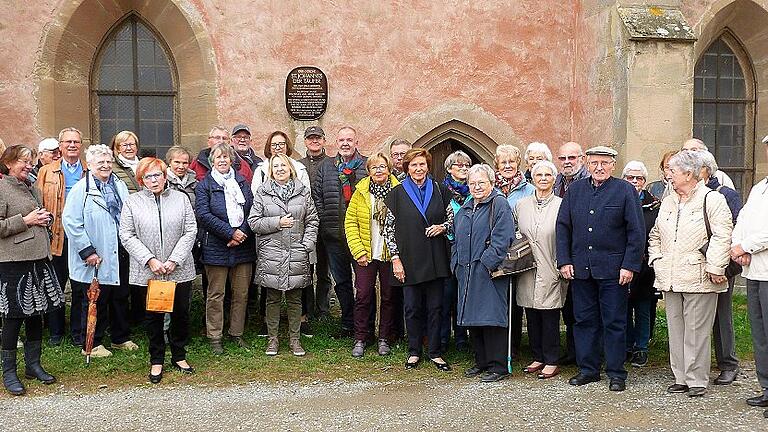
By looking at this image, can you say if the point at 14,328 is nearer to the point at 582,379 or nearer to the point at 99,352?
the point at 99,352

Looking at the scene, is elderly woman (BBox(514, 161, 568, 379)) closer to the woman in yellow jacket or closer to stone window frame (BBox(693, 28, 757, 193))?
the woman in yellow jacket

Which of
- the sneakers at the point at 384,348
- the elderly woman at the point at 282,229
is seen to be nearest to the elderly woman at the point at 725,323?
the sneakers at the point at 384,348

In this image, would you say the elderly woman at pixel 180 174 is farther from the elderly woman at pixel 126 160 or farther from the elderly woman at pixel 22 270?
the elderly woman at pixel 22 270

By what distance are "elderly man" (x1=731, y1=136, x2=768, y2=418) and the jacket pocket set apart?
16.9ft

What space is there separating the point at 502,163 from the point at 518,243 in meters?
0.86

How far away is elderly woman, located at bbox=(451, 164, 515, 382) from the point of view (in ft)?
19.2

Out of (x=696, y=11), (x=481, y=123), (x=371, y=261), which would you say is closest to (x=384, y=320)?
(x=371, y=261)

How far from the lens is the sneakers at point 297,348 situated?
21.7 ft

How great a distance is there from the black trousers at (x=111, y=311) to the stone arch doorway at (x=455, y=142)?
4.59 m

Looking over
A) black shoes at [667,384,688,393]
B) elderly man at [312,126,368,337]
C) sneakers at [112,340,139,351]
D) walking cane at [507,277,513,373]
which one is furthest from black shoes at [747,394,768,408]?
sneakers at [112,340,139,351]

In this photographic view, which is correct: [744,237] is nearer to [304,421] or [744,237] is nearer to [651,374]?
[651,374]

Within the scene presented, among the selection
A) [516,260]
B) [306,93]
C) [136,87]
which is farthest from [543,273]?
[136,87]

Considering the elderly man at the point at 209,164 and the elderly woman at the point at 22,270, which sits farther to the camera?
the elderly man at the point at 209,164

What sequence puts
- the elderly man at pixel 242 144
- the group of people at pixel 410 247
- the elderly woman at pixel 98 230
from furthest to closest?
the elderly man at pixel 242 144
the elderly woman at pixel 98 230
the group of people at pixel 410 247
